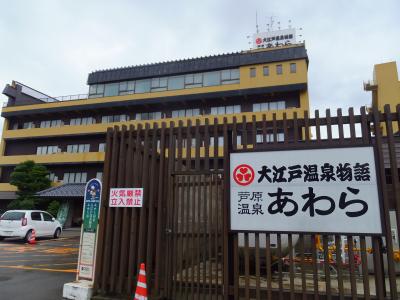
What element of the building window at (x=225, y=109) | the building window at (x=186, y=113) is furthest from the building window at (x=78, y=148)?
the building window at (x=225, y=109)

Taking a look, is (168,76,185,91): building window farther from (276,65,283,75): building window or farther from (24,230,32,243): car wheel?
(24,230,32,243): car wheel

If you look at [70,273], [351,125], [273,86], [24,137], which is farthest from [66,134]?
[351,125]

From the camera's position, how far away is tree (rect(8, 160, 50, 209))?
101 feet

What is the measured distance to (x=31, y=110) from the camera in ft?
123

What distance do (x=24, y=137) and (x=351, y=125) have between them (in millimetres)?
38983

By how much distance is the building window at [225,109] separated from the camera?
32.1 metres

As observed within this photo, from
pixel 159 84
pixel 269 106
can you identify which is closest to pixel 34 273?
pixel 269 106

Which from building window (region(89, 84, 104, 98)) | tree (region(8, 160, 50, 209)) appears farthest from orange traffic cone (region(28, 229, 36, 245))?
building window (region(89, 84, 104, 98))

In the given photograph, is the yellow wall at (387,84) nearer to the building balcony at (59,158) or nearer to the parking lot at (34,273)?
the building balcony at (59,158)

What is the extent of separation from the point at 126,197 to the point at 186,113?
2799 cm

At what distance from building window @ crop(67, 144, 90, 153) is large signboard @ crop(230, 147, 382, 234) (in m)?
32.7

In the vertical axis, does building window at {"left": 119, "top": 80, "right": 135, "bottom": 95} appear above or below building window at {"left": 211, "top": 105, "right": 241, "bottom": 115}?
above

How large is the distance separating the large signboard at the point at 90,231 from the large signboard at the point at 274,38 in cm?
3422

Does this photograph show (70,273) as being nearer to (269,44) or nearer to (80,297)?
(80,297)
